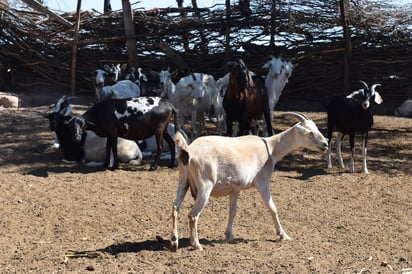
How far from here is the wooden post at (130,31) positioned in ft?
51.1

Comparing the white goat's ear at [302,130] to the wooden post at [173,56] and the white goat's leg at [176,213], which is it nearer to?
the white goat's leg at [176,213]

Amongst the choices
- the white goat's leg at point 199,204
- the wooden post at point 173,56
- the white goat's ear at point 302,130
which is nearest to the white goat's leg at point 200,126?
the wooden post at point 173,56

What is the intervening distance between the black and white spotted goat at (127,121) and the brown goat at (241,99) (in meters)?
1.22

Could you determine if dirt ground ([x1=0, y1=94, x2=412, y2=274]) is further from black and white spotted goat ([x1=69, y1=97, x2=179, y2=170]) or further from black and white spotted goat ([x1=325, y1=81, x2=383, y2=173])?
black and white spotted goat ([x1=69, y1=97, x2=179, y2=170])

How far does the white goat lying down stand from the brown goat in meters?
4.04

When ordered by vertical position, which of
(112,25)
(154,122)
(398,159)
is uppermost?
(112,25)

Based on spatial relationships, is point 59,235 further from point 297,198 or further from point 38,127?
point 38,127

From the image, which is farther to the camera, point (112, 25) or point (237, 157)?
point (112, 25)

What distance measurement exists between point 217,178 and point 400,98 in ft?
33.7

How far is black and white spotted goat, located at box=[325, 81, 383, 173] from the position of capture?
9.78 metres

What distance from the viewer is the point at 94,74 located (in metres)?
13.6

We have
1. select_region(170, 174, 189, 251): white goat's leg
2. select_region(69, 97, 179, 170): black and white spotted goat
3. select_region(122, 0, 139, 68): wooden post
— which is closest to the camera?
select_region(170, 174, 189, 251): white goat's leg

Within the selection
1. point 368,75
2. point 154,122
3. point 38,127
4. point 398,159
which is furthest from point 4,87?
point 398,159

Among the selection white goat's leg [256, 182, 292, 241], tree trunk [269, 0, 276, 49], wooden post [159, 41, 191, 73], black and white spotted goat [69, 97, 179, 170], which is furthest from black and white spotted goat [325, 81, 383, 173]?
wooden post [159, 41, 191, 73]
